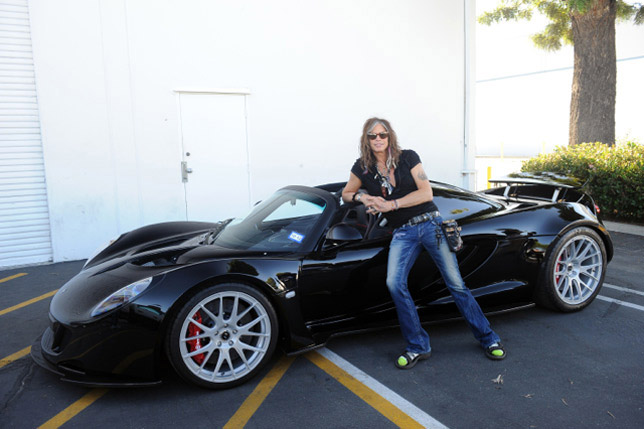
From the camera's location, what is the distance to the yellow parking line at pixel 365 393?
107 inches

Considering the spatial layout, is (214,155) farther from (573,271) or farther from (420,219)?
(573,271)

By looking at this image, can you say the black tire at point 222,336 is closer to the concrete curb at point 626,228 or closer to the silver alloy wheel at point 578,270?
the silver alloy wheel at point 578,270

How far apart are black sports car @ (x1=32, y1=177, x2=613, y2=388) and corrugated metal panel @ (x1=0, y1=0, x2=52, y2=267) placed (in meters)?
3.43

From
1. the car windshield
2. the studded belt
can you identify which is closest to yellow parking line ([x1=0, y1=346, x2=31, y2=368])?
the car windshield

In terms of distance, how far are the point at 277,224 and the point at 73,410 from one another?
179cm

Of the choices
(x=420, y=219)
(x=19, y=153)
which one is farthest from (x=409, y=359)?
(x=19, y=153)

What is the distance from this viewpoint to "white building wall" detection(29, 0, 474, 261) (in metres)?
6.89

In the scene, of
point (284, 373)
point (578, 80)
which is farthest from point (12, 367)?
point (578, 80)

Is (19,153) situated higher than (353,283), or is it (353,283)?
(19,153)

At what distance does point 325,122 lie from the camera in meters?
8.45

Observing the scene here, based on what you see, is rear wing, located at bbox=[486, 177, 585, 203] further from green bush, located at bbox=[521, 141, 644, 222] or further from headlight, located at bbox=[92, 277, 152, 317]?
green bush, located at bbox=[521, 141, 644, 222]

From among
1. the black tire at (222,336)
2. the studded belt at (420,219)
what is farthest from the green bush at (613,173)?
the black tire at (222,336)

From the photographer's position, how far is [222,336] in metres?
3.03

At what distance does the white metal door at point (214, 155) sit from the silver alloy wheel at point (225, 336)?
479 cm
